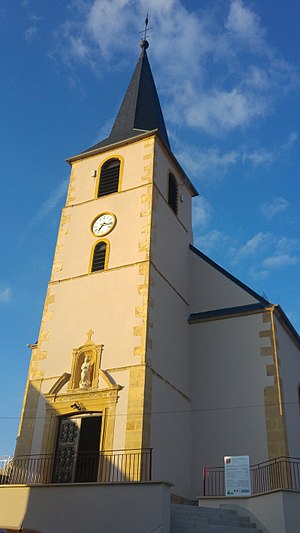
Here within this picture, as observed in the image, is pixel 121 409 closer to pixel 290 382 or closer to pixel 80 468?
pixel 80 468

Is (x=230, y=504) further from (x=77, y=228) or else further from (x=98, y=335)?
(x=77, y=228)

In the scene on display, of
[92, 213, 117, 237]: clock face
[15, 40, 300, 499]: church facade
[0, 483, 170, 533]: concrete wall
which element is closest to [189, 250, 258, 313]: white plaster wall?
[15, 40, 300, 499]: church facade

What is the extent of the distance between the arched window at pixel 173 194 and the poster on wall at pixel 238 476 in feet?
28.8

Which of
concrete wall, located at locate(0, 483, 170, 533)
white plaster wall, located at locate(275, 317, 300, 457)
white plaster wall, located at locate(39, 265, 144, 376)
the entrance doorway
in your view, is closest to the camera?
concrete wall, located at locate(0, 483, 170, 533)

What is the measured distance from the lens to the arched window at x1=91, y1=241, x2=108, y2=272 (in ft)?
52.7

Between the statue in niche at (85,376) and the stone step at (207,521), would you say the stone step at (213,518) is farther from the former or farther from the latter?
the statue in niche at (85,376)

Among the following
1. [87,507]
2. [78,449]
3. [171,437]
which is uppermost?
[171,437]

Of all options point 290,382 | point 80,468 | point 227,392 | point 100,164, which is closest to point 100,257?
point 100,164

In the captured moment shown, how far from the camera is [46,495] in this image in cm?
1123

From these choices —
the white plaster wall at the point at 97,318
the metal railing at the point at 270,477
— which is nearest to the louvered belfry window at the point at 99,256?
the white plaster wall at the point at 97,318

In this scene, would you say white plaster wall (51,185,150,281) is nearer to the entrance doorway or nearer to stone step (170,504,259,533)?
the entrance doorway

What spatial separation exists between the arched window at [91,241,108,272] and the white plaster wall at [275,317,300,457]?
536cm

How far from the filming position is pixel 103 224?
16891 millimetres

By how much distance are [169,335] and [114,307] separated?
176 cm
